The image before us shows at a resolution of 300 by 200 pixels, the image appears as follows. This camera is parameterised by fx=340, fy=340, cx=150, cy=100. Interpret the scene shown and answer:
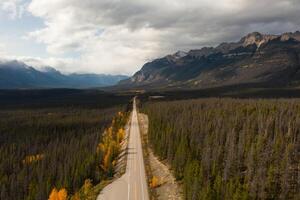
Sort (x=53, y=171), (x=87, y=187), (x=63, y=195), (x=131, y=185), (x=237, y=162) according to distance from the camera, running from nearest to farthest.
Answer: (x=131, y=185) < (x=237, y=162) < (x=87, y=187) < (x=63, y=195) < (x=53, y=171)

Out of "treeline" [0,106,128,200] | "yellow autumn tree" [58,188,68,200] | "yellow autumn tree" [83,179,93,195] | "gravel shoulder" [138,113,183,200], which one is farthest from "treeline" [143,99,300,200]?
"yellow autumn tree" [58,188,68,200]

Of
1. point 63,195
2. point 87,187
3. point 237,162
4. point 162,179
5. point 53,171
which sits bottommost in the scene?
point 53,171

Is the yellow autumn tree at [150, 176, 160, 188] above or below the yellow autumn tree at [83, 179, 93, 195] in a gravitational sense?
above

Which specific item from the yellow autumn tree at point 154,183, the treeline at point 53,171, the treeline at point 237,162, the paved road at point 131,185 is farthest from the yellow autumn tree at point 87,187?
the treeline at point 237,162

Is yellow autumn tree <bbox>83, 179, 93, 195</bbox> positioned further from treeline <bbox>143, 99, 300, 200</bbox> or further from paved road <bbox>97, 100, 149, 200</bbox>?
treeline <bbox>143, 99, 300, 200</bbox>

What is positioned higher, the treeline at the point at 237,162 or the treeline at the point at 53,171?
the treeline at the point at 237,162

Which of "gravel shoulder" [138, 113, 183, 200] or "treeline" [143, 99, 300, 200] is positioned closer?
"treeline" [143, 99, 300, 200]

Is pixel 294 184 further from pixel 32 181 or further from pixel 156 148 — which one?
pixel 32 181

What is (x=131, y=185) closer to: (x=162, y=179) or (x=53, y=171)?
(x=162, y=179)

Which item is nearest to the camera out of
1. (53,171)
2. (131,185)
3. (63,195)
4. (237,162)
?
(131,185)

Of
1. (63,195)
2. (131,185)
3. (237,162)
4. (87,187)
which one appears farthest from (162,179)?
(63,195)

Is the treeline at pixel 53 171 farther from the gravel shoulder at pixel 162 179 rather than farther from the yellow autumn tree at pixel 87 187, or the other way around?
the gravel shoulder at pixel 162 179
